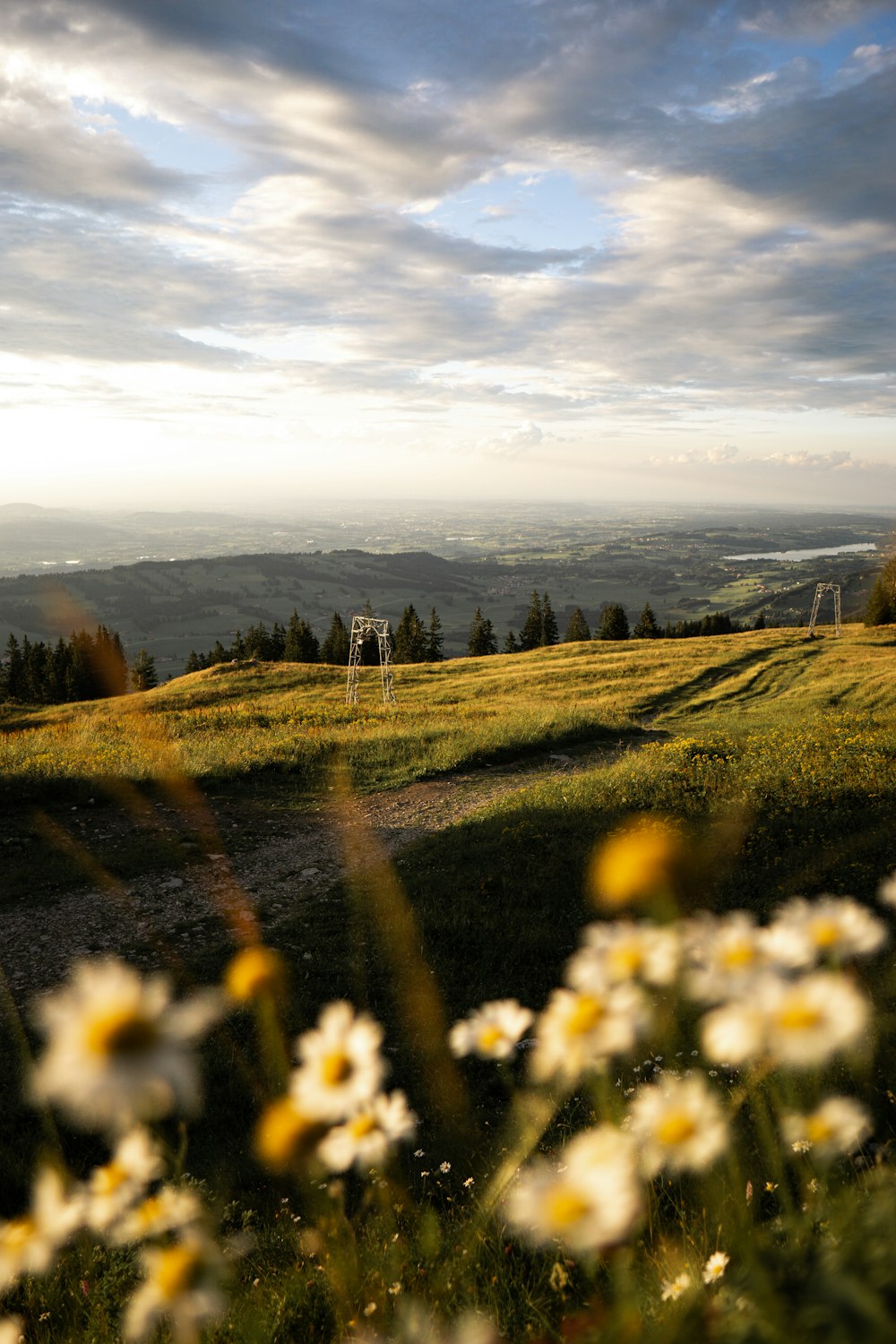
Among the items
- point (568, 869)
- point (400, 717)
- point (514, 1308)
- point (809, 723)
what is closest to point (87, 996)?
point (514, 1308)

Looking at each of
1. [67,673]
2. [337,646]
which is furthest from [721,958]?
[337,646]

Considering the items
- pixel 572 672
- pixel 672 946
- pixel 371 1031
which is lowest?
pixel 572 672

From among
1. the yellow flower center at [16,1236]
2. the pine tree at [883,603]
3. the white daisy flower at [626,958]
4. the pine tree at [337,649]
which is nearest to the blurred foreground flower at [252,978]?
the yellow flower center at [16,1236]

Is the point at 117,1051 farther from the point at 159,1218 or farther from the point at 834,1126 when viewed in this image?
the point at 834,1126

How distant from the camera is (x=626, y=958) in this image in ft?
4.93

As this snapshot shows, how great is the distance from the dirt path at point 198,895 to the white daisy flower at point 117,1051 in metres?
9.88

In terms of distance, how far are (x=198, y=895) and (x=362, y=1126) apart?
1208 cm

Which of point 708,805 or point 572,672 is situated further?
point 572,672

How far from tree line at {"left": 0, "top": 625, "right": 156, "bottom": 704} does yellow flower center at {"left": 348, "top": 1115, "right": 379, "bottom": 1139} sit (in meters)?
77.3

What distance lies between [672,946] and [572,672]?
42.4 metres

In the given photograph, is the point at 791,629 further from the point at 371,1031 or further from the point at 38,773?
the point at 371,1031

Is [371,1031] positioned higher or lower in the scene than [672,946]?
lower

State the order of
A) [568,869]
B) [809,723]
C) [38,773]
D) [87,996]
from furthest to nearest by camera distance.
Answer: [809,723], [38,773], [568,869], [87,996]

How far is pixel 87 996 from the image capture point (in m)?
1.23
